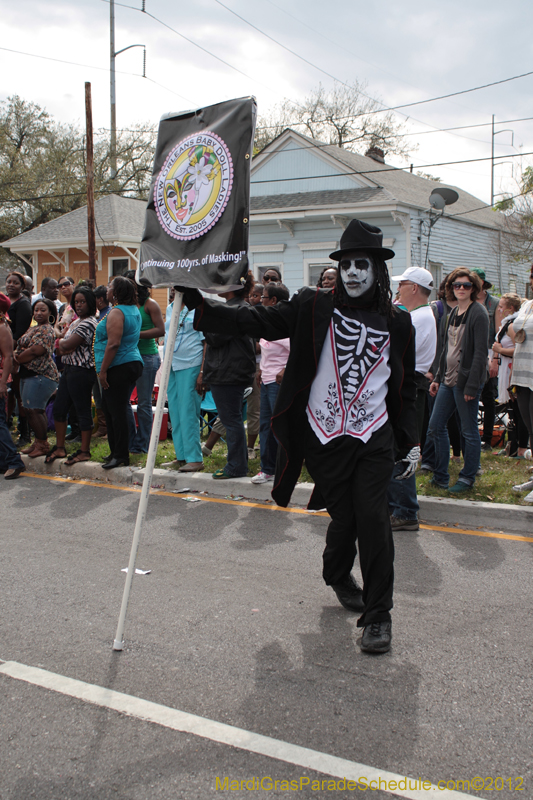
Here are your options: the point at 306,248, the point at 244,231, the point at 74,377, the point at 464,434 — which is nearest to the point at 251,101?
the point at 244,231

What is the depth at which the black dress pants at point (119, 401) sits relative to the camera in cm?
770

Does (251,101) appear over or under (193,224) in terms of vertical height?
over

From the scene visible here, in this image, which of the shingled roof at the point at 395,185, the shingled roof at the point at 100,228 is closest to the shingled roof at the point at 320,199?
the shingled roof at the point at 395,185

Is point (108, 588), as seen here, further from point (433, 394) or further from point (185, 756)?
point (433, 394)

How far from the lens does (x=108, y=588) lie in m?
4.46

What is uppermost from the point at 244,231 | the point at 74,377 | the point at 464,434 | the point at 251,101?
the point at 251,101

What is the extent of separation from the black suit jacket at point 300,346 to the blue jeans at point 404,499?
6.22ft

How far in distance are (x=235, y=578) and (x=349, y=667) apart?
1.39 m

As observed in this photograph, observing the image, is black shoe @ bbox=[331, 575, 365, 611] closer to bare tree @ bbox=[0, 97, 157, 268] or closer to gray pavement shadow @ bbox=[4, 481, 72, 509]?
gray pavement shadow @ bbox=[4, 481, 72, 509]

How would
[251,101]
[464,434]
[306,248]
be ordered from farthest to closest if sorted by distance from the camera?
1. [306,248]
2. [464,434]
3. [251,101]

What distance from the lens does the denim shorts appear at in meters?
8.31

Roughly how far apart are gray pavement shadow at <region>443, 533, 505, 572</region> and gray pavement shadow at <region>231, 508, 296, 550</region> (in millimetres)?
1299

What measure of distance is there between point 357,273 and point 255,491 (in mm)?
3655

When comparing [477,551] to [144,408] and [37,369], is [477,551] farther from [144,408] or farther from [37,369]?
[37,369]
